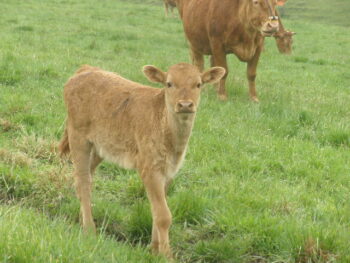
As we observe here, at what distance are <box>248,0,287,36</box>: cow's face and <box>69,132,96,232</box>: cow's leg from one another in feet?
16.2

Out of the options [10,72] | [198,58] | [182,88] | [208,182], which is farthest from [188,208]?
[198,58]

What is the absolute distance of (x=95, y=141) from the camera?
178 inches

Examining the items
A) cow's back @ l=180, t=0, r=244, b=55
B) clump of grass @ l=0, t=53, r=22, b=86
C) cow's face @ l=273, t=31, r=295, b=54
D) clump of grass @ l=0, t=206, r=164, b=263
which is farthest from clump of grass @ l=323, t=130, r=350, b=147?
cow's face @ l=273, t=31, r=295, b=54

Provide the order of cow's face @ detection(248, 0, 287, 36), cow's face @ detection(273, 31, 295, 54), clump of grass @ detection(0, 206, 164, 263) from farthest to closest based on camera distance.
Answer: cow's face @ detection(273, 31, 295, 54), cow's face @ detection(248, 0, 287, 36), clump of grass @ detection(0, 206, 164, 263)

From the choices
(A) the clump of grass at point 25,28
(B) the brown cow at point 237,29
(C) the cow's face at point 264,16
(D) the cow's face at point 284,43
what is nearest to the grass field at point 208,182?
(B) the brown cow at point 237,29

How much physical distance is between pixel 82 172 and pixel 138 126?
693mm

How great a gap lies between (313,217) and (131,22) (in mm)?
17351

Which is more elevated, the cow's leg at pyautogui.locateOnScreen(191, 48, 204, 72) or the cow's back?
the cow's back

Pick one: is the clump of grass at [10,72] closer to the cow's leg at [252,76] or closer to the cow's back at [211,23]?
the cow's back at [211,23]

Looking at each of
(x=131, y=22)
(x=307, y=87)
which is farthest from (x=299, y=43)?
(x=307, y=87)

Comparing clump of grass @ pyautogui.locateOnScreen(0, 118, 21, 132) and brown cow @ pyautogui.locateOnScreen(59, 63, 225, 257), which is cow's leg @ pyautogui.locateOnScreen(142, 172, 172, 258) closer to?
brown cow @ pyautogui.locateOnScreen(59, 63, 225, 257)

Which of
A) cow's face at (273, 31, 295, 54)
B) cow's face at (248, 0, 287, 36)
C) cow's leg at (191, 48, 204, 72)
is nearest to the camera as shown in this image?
cow's face at (248, 0, 287, 36)

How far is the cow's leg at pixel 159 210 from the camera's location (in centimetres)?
383

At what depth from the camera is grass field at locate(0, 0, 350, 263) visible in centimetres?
385
